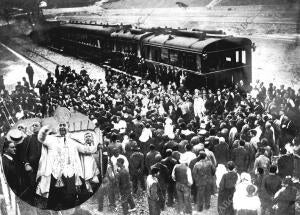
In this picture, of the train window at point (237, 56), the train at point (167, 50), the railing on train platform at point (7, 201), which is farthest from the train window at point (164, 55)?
the railing on train platform at point (7, 201)

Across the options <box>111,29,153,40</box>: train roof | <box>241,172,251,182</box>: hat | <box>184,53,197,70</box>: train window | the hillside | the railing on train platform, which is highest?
the hillside

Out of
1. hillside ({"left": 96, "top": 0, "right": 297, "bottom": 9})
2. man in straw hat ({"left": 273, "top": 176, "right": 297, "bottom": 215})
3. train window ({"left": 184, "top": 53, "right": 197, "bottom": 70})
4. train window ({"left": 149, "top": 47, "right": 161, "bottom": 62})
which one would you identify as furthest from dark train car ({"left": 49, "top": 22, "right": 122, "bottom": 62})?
man in straw hat ({"left": 273, "top": 176, "right": 297, "bottom": 215})

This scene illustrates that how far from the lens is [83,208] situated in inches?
283

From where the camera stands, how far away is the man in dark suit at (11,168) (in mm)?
6894

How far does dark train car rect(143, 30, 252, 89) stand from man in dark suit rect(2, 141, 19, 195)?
7.81 metres

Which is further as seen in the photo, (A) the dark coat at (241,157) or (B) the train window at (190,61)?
(B) the train window at (190,61)

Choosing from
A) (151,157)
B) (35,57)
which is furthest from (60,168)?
(35,57)

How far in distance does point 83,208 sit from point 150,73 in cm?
949

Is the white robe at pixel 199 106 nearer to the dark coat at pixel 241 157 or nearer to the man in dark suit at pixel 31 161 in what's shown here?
the dark coat at pixel 241 157

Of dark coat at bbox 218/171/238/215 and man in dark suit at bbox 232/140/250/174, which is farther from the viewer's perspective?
man in dark suit at bbox 232/140/250/174

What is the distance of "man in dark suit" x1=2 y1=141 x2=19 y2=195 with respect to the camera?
689 centimetres

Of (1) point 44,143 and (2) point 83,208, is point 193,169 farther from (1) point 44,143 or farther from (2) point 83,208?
(1) point 44,143

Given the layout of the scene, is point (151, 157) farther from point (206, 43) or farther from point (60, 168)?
point (206, 43)

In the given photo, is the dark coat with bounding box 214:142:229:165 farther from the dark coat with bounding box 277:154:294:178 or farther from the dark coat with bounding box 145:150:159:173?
the dark coat with bounding box 145:150:159:173
